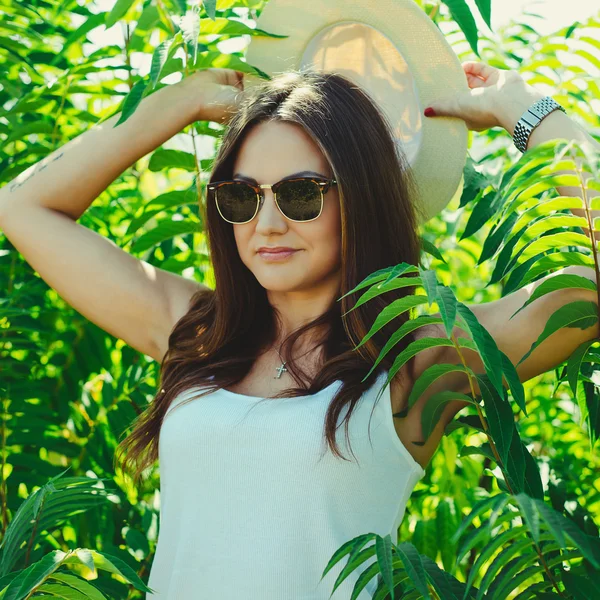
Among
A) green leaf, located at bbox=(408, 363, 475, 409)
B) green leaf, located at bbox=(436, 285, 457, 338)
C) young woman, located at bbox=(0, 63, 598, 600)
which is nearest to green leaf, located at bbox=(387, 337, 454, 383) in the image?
green leaf, located at bbox=(408, 363, 475, 409)

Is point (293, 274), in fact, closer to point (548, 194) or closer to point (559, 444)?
point (548, 194)

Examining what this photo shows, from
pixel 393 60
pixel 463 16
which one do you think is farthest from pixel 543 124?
pixel 393 60

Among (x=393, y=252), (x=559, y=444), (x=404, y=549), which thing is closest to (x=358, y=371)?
(x=393, y=252)

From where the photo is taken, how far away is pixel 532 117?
179 cm

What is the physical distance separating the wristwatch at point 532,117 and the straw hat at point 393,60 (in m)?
0.19

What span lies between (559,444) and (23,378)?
60.2 inches

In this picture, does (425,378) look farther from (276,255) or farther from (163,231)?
(163,231)

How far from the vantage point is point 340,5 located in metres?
2.04

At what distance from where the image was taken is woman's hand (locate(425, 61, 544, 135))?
186cm

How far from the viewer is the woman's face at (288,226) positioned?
1.76 metres

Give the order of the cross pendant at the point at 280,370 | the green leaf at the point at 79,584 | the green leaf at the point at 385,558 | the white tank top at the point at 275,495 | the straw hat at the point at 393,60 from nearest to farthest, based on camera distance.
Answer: the green leaf at the point at 385,558 < the green leaf at the point at 79,584 < the white tank top at the point at 275,495 < the cross pendant at the point at 280,370 < the straw hat at the point at 393,60

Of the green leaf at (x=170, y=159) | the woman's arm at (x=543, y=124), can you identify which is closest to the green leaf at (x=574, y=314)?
the woman's arm at (x=543, y=124)

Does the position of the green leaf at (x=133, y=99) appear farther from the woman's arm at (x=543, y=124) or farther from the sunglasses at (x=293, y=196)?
the woman's arm at (x=543, y=124)

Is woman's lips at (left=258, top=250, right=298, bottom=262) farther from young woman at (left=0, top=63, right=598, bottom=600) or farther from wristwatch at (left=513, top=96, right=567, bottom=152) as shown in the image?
wristwatch at (left=513, top=96, right=567, bottom=152)
